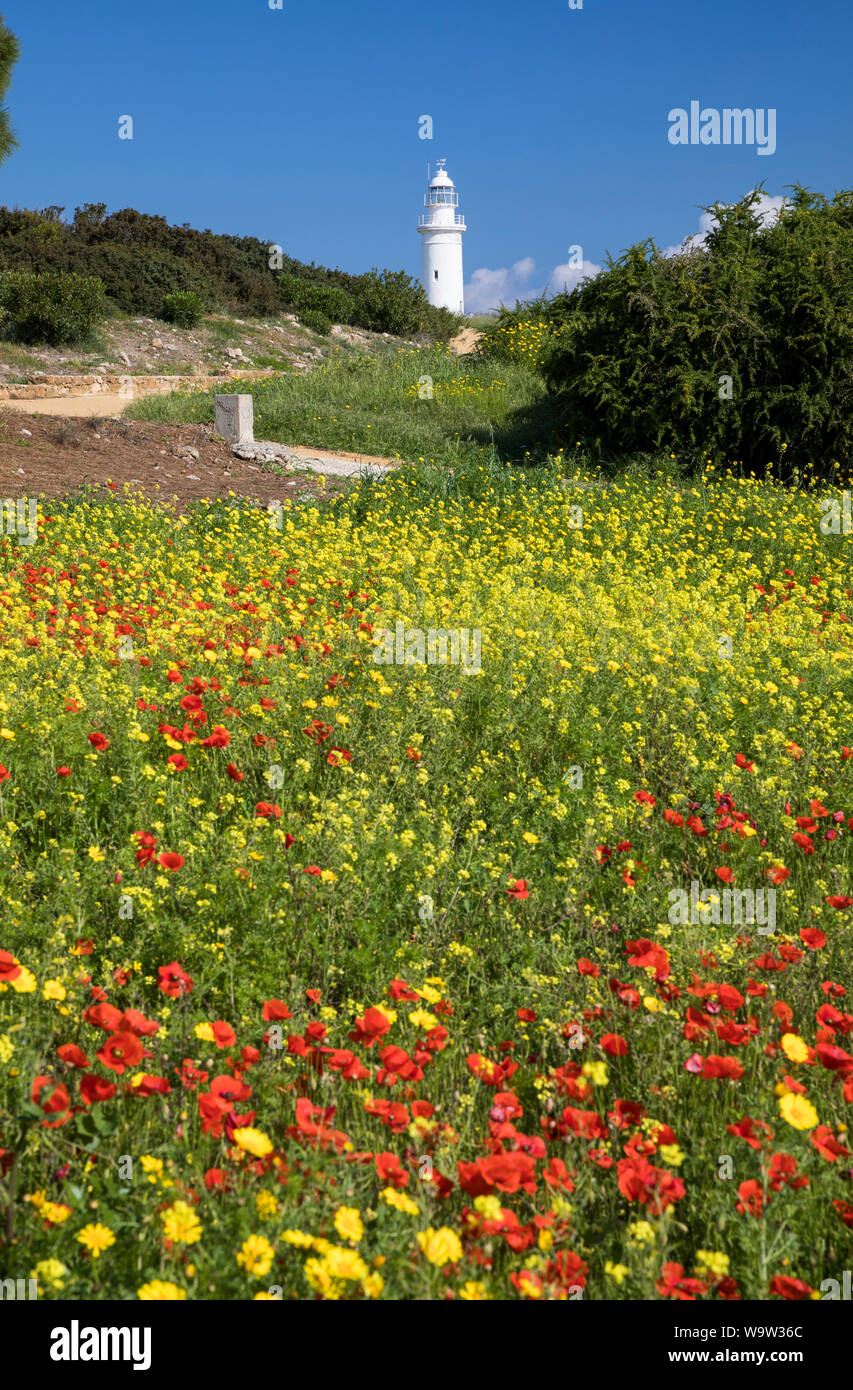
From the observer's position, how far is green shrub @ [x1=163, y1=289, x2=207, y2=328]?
28.0 meters

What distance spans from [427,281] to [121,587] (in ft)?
159

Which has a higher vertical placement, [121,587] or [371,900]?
[121,587]

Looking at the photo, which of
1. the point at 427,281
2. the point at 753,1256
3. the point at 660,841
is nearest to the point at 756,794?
the point at 660,841

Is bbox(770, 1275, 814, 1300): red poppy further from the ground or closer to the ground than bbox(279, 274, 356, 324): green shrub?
closer to the ground

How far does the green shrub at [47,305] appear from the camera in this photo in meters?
23.8

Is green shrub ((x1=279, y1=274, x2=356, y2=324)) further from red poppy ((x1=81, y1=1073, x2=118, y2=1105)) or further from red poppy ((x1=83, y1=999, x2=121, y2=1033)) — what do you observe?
red poppy ((x1=81, y1=1073, x2=118, y2=1105))

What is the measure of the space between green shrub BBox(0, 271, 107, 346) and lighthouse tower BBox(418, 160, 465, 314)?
28697mm

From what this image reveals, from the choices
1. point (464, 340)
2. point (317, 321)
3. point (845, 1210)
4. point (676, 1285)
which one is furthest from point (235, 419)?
point (464, 340)

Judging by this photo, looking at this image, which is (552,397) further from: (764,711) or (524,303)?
(764,711)

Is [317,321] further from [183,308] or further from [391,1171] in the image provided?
[391,1171]

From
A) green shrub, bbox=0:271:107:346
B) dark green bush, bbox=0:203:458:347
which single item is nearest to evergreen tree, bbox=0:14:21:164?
green shrub, bbox=0:271:107:346

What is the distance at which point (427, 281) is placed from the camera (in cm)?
5053

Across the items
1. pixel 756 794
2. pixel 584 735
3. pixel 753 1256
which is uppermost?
pixel 584 735
